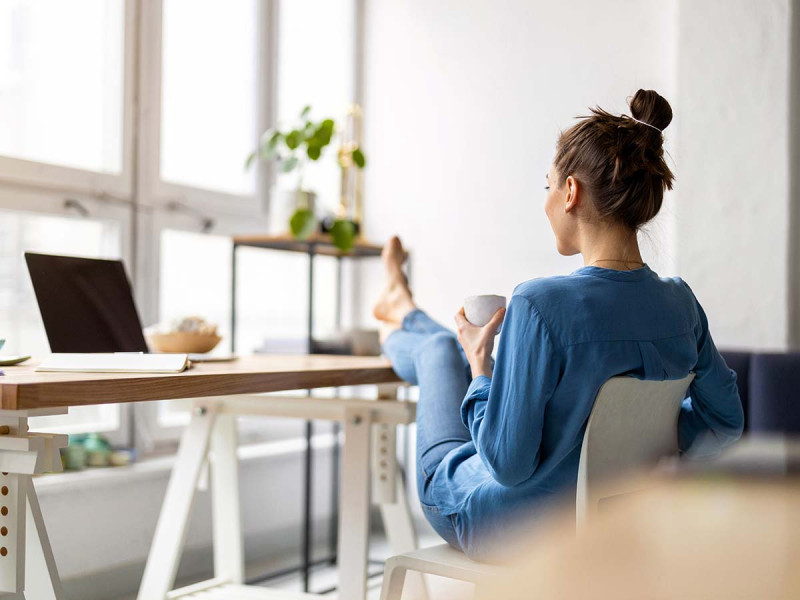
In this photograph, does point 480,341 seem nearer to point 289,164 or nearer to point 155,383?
point 155,383

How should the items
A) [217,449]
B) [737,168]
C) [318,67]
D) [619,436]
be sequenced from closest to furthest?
[619,436] → [217,449] → [737,168] → [318,67]

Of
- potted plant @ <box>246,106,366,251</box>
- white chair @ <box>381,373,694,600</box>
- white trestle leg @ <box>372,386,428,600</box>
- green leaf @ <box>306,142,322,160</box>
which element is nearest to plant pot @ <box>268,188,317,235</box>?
potted plant @ <box>246,106,366,251</box>

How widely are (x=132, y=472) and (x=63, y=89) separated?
41.0 inches

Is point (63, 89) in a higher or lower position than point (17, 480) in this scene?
higher

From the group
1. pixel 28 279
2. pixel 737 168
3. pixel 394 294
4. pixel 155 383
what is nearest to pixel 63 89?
pixel 28 279

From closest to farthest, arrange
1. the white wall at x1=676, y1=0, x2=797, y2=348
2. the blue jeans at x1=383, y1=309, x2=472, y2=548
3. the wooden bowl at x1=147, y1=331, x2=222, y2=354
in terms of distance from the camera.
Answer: the blue jeans at x1=383, y1=309, x2=472, y2=548
the wooden bowl at x1=147, y1=331, x2=222, y2=354
the white wall at x1=676, y1=0, x2=797, y2=348

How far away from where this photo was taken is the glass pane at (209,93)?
8.80ft

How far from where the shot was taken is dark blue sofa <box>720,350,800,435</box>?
2.11m

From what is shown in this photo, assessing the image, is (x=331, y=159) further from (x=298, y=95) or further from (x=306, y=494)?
(x=306, y=494)

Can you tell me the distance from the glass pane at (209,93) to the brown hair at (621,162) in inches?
68.7

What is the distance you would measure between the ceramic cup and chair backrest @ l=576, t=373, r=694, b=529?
314 mm

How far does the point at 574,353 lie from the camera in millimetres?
1092

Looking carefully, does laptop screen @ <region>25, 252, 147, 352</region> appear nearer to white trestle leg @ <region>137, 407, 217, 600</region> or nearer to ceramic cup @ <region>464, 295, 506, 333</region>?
white trestle leg @ <region>137, 407, 217, 600</region>

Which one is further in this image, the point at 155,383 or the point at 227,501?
the point at 227,501
